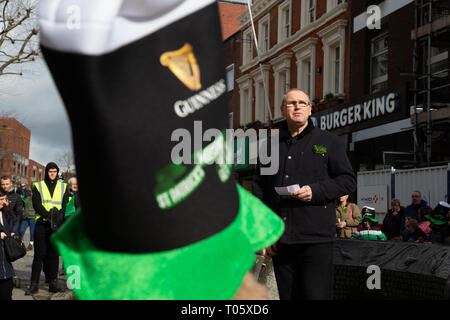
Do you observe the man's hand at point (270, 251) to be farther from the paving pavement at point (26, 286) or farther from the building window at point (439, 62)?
the building window at point (439, 62)

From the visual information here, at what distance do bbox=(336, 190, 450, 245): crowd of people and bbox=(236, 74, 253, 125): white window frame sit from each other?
20497mm

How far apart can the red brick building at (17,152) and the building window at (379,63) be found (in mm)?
45238

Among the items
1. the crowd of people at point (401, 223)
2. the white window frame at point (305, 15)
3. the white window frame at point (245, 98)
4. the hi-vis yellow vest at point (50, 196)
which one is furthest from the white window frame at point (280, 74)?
the hi-vis yellow vest at point (50, 196)

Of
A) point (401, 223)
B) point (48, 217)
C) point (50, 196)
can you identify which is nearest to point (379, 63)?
point (401, 223)

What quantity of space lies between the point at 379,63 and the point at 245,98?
13.9 metres

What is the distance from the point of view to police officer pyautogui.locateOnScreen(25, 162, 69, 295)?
9039mm

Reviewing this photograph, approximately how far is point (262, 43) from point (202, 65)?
30.6 meters

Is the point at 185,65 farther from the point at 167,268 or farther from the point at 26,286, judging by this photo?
the point at 26,286

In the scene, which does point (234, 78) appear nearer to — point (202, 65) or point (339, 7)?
point (339, 7)

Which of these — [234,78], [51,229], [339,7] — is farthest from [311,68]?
[51,229]

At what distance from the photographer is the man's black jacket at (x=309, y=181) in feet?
13.9

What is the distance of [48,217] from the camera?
9539 millimetres

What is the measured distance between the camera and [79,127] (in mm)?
949

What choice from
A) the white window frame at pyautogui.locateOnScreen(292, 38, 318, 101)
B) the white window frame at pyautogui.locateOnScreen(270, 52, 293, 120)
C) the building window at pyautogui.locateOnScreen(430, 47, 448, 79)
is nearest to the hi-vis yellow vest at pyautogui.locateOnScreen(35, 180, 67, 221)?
the building window at pyautogui.locateOnScreen(430, 47, 448, 79)
